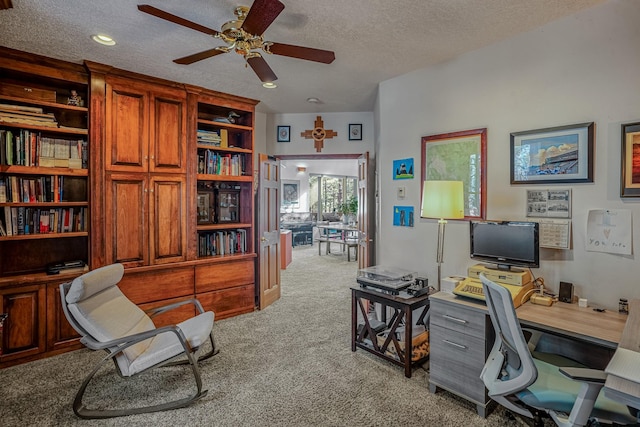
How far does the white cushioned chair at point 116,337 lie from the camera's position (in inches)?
82.0

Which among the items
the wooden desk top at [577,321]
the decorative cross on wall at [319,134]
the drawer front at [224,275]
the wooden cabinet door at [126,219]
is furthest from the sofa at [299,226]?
the wooden desk top at [577,321]

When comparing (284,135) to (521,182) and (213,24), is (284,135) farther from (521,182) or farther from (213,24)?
(521,182)

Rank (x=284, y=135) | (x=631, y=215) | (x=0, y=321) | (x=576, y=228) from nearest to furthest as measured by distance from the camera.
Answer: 1. (x=631, y=215)
2. (x=576, y=228)
3. (x=0, y=321)
4. (x=284, y=135)

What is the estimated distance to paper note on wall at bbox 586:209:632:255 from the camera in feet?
6.56

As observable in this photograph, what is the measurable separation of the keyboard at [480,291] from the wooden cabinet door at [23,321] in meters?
3.39

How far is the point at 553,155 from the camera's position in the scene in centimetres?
228

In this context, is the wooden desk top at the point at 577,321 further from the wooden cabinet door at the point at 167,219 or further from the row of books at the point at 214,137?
the row of books at the point at 214,137

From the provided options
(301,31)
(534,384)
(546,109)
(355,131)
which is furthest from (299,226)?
Result: (534,384)

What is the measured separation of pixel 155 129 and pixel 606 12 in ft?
12.2

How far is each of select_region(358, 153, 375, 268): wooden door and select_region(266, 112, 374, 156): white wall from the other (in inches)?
11.7

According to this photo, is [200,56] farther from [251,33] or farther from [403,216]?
[403,216]

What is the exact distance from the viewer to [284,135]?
4.73 metres

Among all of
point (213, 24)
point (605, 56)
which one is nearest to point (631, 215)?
point (605, 56)

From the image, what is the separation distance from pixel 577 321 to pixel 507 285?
42 centimetres
